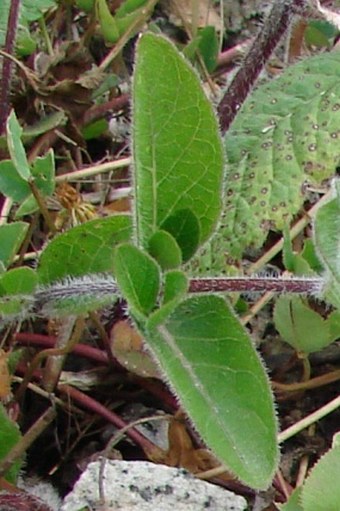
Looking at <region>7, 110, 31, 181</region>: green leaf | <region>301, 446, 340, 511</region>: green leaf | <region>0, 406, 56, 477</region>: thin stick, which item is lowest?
<region>0, 406, 56, 477</region>: thin stick

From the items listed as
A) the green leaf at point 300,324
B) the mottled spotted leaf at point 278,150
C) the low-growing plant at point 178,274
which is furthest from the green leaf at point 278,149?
the low-growing plant at point 178,274

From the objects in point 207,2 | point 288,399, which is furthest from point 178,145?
point 207,2

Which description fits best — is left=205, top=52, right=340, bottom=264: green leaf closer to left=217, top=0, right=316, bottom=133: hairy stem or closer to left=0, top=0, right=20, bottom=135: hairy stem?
left=217, top=0, right=316, bottom=133: hairy stem

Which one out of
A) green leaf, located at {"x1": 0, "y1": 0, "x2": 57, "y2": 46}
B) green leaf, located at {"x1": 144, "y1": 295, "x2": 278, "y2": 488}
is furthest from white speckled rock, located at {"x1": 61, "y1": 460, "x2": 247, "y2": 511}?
green leaf, located at {"x1": 0, "y1": 0, "x2": 57, "y2": 46}

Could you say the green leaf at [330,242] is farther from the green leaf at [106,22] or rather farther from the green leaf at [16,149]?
the green leaf at [106,22]

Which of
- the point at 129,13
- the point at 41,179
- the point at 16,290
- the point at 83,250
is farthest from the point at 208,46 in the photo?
the point at 16,290

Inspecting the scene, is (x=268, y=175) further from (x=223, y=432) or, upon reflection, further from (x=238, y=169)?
(x=223, y=432)
